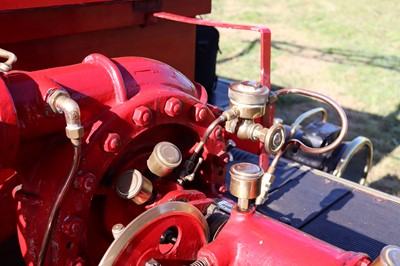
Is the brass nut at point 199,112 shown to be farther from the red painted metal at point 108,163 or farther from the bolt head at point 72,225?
the bolt head at point 72,225

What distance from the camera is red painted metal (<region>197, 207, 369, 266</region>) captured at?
0.91 metres

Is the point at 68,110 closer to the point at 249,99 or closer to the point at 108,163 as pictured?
the point at 108,163

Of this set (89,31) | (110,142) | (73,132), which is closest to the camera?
(73,132)

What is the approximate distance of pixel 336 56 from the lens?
227 inches

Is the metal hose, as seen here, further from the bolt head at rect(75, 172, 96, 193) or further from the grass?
the grass

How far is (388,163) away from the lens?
3.29m

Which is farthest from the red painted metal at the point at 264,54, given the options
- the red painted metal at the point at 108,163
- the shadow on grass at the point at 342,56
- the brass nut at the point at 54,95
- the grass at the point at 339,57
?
the shadow on grass at the point at 342,56

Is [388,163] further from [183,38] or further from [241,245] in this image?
[241,245]

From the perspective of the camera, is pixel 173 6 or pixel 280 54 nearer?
pixel 173 6

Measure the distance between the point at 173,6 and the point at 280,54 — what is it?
420cm

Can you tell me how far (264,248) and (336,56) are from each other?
17.0 ft

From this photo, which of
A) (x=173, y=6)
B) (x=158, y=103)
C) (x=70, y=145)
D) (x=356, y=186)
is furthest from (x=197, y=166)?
(x=356, y=186)

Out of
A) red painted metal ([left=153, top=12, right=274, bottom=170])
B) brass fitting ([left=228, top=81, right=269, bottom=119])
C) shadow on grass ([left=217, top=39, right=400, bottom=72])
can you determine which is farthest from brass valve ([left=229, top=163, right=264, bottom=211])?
shadow on grass ([left=217, top=39, right=400, bottom=72])

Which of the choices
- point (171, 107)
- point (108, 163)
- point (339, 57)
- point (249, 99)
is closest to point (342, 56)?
point (339, 57)
